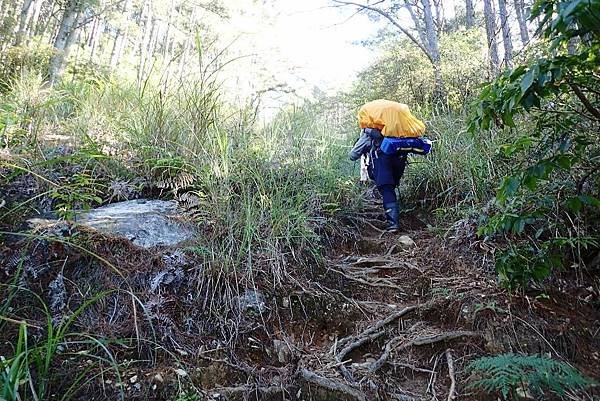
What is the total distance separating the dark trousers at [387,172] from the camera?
4.09 metres

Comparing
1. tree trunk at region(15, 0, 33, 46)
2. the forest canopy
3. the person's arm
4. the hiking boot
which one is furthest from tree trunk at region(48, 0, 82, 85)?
the hiking boot

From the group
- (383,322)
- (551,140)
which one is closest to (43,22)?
(383,322)

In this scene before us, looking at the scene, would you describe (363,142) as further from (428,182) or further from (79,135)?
(79,135)

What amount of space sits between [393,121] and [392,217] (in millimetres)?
1016

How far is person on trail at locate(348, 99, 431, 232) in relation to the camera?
3.98 m

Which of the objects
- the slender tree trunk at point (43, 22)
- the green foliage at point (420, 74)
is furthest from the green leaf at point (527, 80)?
the slender tree trunk at point (43, 22)

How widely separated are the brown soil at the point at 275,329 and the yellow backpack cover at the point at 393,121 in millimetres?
1896

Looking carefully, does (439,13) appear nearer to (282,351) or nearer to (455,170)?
(455,170)

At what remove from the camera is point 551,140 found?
1879 millimetres

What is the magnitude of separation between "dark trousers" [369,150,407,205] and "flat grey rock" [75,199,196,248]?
88.3 inches

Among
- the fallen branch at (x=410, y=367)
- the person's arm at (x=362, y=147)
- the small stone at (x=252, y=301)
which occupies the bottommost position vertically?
the fallen branch at (x=410, y=367)

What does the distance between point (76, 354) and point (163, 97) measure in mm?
2548

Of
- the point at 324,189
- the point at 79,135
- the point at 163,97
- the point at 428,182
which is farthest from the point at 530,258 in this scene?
the point at 79,135

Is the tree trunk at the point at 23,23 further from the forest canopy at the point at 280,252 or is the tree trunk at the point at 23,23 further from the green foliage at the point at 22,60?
the forest canopy at the point at 280,252
